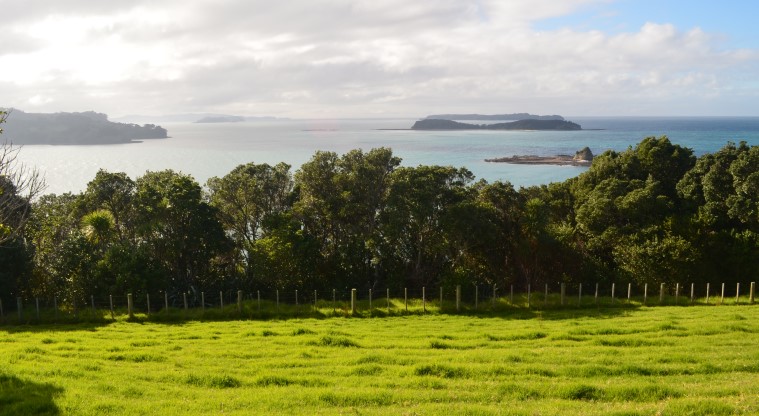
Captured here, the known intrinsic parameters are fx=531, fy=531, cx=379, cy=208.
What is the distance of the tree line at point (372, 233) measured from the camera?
30.0m

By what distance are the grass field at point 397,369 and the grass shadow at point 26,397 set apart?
0.13 feet

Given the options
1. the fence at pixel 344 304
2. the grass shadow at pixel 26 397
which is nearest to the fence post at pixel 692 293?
the fence at pixel 344 304

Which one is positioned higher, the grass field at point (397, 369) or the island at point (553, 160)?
the island at point (553, 160)

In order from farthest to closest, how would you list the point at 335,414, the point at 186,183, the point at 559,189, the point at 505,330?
the point at 559,189 → the point at 186,183 → the point at 505,330 → the point at 335,414

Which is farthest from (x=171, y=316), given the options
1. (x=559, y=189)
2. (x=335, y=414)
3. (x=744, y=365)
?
(x=559, y=189)

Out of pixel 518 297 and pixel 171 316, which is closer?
pixel 171 316

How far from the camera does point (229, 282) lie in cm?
3291

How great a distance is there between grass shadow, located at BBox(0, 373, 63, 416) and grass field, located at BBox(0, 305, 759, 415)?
0.04 m

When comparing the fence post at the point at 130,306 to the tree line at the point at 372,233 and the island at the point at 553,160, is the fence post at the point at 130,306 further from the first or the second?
the island at the point at 553,160

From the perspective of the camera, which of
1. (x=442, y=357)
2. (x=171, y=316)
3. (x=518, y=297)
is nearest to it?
(x=442, y=357)

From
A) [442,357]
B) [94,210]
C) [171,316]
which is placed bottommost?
[171,316]

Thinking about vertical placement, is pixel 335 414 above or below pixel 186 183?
below

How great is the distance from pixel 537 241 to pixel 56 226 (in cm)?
3016

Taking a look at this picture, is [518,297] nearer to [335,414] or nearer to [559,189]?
[559,189]
